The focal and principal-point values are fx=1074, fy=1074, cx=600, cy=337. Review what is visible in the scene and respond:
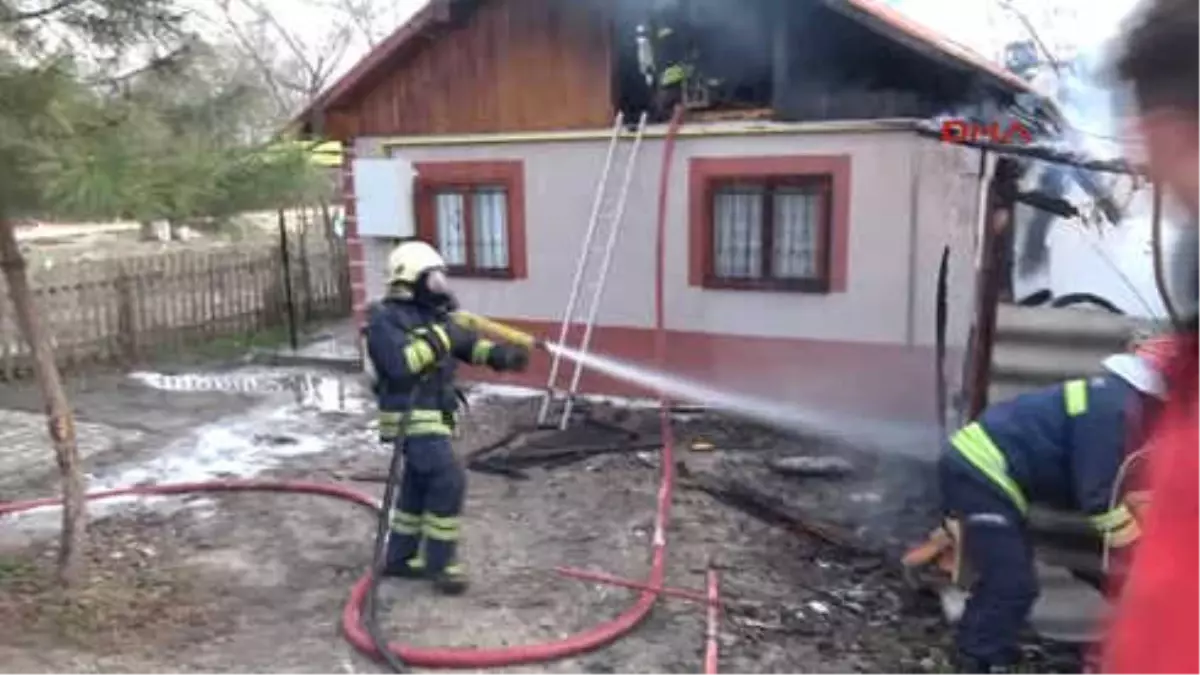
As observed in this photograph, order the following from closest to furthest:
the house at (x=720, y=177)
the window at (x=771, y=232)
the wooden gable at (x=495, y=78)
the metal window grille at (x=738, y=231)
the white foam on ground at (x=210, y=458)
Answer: the white foam on ground at (x=210, y=458)
the house at (x=720, y=177)
the window at (x=771, y=232)
the metal window grille at (x=738, y=231)
the wooden gable at (x=495, y=78)

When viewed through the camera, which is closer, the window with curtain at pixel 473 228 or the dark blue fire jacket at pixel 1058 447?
the dark blue fire jacket at pixel 1058 447

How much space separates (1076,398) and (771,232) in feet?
18.4

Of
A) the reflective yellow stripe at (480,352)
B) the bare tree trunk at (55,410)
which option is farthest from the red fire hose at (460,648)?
the bare tree trunk at (55,410)

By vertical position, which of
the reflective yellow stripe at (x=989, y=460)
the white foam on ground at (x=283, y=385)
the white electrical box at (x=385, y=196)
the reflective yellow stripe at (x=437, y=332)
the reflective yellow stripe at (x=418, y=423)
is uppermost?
the white electrical box at (x=385, y=196)

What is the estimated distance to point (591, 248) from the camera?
9.98 m

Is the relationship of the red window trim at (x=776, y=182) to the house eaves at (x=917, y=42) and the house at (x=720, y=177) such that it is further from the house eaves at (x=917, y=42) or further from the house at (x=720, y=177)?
the house eaves at (x=917, y=42)

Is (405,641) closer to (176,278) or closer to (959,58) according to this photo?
(959,58)

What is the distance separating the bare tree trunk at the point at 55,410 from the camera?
5.18 m

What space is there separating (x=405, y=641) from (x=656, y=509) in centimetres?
231

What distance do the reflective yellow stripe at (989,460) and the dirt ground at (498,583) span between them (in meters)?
1.14

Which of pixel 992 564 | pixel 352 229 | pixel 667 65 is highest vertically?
pixel 667 65

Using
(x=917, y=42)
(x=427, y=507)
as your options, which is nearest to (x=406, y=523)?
(x=427, y=507)

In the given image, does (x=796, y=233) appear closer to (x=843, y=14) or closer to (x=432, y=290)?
(x=843, y=14)

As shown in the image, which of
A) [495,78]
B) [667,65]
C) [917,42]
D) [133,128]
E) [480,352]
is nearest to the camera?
[133,128]
